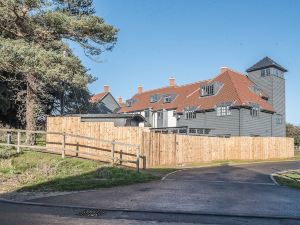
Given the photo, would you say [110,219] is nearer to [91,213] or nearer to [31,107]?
[91,213]

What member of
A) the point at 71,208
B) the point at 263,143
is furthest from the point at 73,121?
the point at 263,143

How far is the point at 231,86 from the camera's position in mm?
49406

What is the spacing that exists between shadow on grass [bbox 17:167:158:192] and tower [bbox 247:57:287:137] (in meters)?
38.7

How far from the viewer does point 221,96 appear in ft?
163

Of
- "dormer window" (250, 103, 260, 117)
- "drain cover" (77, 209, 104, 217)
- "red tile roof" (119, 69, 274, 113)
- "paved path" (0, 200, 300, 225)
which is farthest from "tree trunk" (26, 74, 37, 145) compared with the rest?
"dormer window" (250, 103, 260, 117)

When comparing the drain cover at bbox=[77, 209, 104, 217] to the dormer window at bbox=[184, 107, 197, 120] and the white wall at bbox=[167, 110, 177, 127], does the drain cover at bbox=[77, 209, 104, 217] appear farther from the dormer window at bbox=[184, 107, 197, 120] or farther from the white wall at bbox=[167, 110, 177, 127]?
the white wall at bbox=[167, 110, 177, 127]

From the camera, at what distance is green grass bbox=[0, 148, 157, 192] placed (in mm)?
14615

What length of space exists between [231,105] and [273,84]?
9.44m

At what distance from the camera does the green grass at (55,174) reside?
14.6m

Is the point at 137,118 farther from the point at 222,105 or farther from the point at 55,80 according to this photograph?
the point at 222,105

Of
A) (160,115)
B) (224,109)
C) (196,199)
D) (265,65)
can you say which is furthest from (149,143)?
(160,115)

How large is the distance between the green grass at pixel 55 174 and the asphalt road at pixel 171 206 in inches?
43.6

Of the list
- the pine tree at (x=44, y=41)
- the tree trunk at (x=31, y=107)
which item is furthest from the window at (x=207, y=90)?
the tree trunk at (x=31, y=107)

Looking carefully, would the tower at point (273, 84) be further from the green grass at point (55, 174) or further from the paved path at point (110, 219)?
the paved path at point (110, 219)
